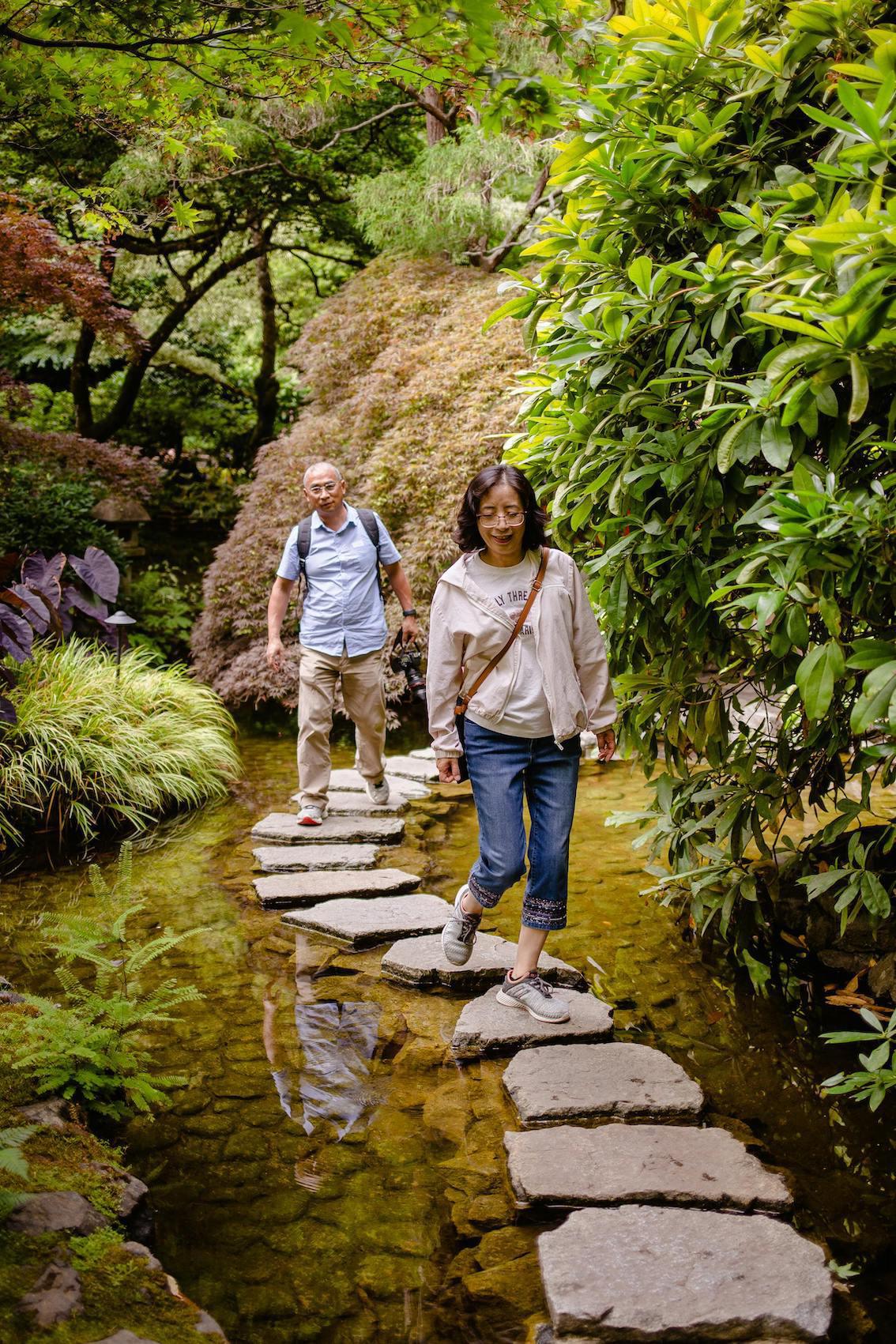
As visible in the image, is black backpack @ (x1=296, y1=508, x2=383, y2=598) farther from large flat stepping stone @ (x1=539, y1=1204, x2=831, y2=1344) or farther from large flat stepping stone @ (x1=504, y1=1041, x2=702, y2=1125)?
large flat stepping stone @ (x1=539, y1=1204, x2=831, y2=1344)

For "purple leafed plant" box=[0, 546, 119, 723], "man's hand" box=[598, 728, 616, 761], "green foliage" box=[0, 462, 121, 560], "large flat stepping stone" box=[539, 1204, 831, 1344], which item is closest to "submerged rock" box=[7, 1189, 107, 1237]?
"large flat stepping stone" box=[539, 1204, 831, 1344]

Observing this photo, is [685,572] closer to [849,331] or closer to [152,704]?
[849,331]

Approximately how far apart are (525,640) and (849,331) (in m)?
1.46

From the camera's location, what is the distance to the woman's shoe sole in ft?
10.7

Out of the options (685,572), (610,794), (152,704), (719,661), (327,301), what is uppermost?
(327,301)

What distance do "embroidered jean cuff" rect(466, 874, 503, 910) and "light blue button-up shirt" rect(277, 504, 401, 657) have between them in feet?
7.68

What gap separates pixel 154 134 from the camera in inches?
165

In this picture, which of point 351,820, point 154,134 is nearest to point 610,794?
point 351,820

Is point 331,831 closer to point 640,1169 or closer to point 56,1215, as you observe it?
point 640,1169

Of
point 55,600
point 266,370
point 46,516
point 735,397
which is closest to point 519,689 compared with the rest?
point 735,397

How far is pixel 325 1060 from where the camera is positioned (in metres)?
3.20

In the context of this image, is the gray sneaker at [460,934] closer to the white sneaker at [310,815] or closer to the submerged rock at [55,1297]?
the submerged rock at [55,1297]

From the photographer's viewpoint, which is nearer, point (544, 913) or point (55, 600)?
point (544, 913)

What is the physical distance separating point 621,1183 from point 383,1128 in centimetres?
67
